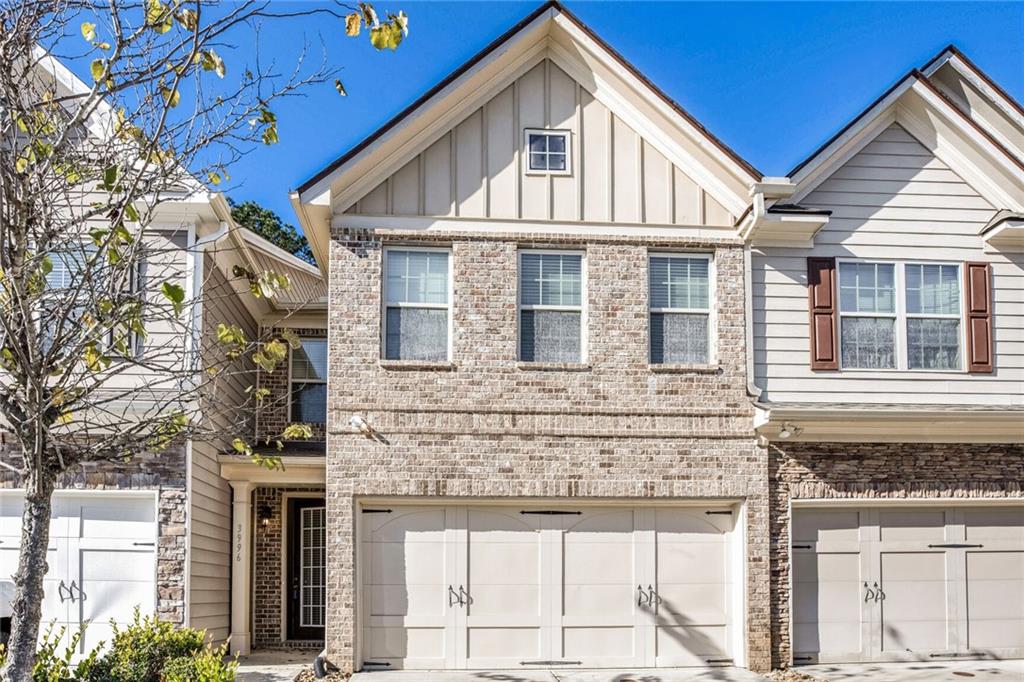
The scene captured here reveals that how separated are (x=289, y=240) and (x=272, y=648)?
2266 cm

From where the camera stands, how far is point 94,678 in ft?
32.7

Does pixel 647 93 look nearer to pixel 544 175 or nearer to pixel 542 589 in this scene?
pixel 544 175

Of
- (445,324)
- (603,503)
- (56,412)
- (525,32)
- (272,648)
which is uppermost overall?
(525,32)

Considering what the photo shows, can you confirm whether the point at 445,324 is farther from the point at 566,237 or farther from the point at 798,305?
the point at 798,305

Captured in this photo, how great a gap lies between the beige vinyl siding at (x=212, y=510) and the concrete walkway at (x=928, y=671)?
733cm

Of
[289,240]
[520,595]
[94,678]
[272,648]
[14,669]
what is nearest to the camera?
[14,669]

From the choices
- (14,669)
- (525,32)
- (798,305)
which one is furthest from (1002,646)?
(14,669)

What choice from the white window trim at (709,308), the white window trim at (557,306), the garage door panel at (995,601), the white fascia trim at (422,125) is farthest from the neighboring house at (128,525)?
the garage door panel at (995,601)

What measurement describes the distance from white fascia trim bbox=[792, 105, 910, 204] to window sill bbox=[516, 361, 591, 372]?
3.36 metres

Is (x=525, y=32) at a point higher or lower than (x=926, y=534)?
higher

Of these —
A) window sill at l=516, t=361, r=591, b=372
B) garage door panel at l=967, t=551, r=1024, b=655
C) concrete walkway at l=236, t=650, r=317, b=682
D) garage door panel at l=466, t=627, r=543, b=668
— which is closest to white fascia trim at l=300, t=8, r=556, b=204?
window sill at l=516, t=361, r=591, b=372

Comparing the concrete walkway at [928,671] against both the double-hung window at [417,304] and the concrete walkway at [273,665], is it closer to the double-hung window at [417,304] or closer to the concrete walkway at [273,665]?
the double-hung window at [417,304]

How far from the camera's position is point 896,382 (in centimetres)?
1341

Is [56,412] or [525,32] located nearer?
[56,412]
